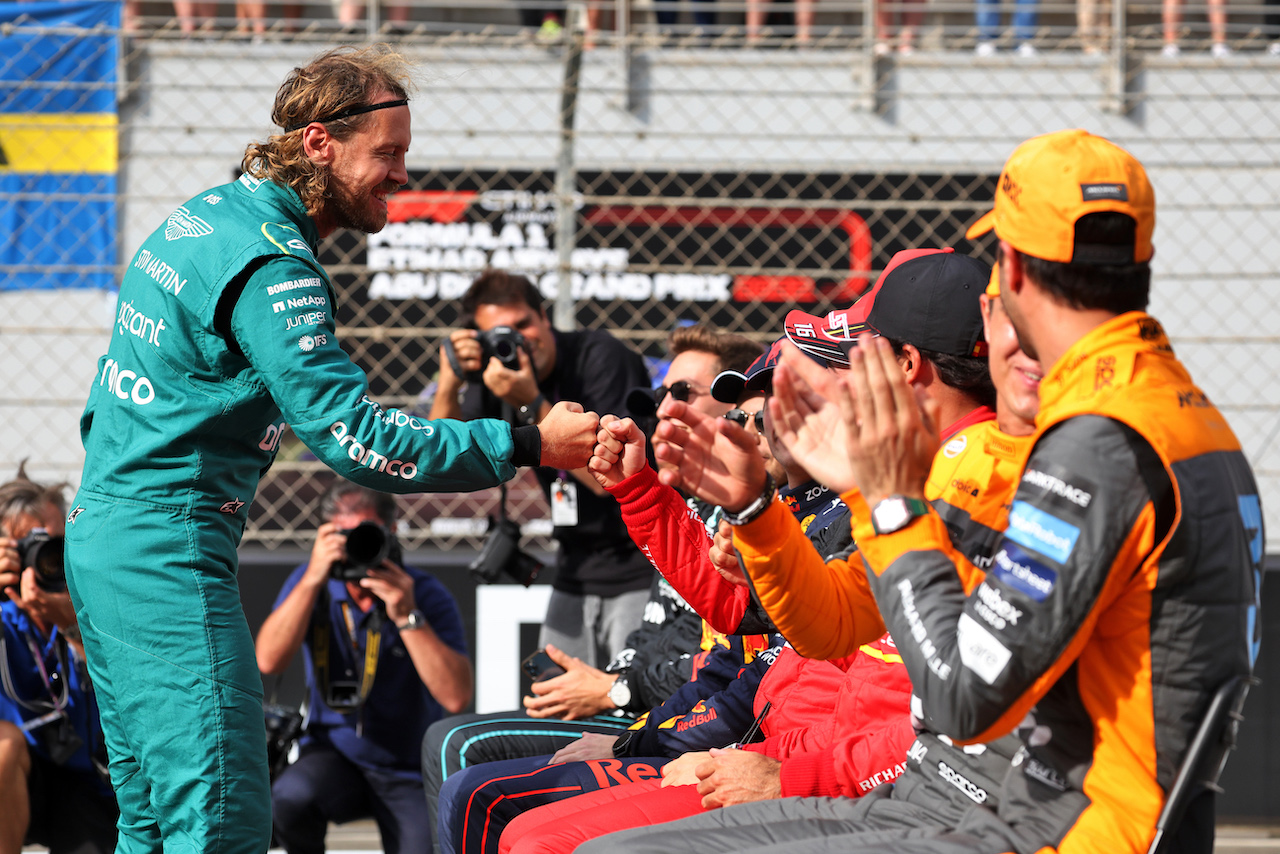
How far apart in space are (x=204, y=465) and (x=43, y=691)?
1429 mm

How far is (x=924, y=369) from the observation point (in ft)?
6.00

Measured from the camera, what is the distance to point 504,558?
3637 mm

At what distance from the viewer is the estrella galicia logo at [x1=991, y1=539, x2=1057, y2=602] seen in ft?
3.82

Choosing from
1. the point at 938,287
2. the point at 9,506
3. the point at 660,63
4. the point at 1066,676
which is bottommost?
the point at 9,506

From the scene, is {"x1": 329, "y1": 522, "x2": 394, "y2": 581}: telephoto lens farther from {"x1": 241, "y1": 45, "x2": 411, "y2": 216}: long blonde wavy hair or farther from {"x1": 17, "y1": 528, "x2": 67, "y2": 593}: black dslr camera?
{"x1": 241, "y1": 45, "x2": 411, "y2": 216}: long blonde wavy hair

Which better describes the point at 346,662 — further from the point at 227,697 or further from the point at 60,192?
the point at 60,192

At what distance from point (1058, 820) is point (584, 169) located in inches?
194

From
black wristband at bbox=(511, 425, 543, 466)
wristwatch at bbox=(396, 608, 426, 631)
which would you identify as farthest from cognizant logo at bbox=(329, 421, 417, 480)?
wristwatch at bbox=(396, 608, 426, 631)

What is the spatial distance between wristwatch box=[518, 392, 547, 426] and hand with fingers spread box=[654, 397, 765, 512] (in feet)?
6.36

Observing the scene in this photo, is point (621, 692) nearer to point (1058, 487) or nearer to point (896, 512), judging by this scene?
point (896, 512)

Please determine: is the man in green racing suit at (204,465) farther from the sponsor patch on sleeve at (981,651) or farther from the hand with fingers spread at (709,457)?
the sponsor patch on sleeve at (981,651)

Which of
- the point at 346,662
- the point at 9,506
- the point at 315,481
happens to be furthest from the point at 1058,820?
the point at 315,481

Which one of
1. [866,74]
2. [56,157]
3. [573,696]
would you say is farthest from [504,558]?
[866,74]

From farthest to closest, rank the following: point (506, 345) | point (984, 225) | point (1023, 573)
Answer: point (506, 345) < point (984, 225) < point (1023, 573)
